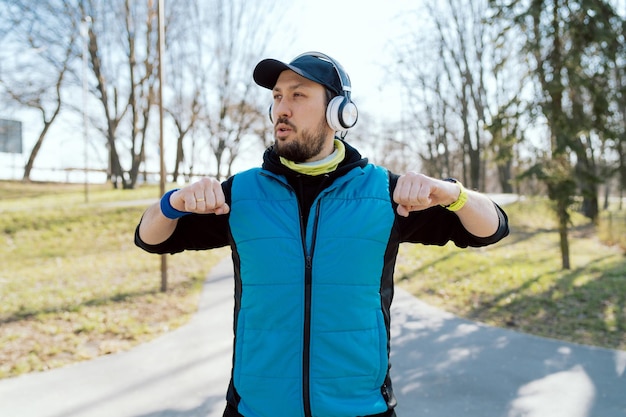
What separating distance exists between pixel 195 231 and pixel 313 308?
26.8 inches

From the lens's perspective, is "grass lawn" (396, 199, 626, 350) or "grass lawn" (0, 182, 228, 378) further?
"grass lawn" (396, 199, 626, 350)

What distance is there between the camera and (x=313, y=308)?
2.11 meters

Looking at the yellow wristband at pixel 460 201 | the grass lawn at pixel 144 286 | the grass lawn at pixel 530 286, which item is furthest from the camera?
the grass lawn at pixel 530 286

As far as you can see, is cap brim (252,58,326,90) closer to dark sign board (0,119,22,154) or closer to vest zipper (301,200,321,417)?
vest zipper (301,200,321,417)

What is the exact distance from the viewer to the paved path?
15.6ft

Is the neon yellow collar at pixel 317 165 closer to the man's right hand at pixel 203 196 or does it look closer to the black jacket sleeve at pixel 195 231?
the black jacket sleeve at pixel 195 231

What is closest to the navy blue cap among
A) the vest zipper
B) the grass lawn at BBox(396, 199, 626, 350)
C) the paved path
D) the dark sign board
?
the vest zipper

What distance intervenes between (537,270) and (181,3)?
19236 millimetres

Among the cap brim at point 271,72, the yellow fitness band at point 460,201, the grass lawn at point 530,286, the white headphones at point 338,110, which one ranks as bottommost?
the grass lawn at point 530,286

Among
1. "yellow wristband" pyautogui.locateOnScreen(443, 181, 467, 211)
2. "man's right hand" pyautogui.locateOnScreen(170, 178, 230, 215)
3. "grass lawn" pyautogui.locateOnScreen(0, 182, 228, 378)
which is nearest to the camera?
"man's right hand" pyautogui.locateOnScreen(170, 178, 230, 215)

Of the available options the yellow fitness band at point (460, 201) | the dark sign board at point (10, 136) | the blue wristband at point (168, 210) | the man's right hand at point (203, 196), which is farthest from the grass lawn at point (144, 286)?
the dark sign board at point (10, 136)

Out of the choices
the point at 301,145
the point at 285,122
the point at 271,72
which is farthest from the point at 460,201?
the point at 271,72

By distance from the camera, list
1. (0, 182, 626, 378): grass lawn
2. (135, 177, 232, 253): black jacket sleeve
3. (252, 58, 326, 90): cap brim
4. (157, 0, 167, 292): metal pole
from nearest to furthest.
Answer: (252, 58, 326, 90): cap brim
(135, 177, 232, 253): black jacket sleeve
(0, 182, 626, 378): grass lawn
(157, 0, 167, 292): metal pole

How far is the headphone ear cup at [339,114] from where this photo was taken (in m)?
2.39
